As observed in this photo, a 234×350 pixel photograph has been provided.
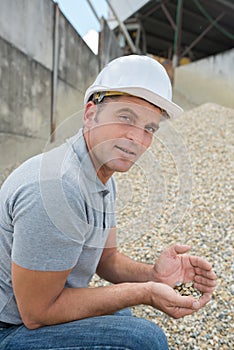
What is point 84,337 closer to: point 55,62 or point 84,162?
point 84,162

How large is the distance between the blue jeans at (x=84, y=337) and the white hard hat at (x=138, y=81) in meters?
0.66

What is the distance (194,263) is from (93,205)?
49 centimetres

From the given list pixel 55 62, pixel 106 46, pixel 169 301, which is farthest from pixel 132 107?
pixel 106 46

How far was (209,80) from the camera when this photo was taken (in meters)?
7.27

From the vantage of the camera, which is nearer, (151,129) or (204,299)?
(151,129)

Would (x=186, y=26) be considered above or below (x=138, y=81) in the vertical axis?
above

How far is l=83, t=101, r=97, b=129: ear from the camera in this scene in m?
0.97

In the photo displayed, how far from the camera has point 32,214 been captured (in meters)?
0.89

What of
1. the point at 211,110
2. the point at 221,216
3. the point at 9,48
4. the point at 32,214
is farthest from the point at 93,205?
the point at 211,110

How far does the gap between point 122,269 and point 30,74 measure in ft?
9.33

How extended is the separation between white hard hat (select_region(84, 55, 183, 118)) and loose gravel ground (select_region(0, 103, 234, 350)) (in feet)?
0.30

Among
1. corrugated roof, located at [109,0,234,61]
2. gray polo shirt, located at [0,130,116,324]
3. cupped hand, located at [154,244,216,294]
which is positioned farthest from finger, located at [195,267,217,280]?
corrugated roof, located at [109,0,234,61]

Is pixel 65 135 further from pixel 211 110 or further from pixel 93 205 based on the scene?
pixel 211 110

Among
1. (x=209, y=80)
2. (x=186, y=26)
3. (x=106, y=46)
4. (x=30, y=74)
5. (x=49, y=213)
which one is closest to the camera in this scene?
(x=49, y=213)
